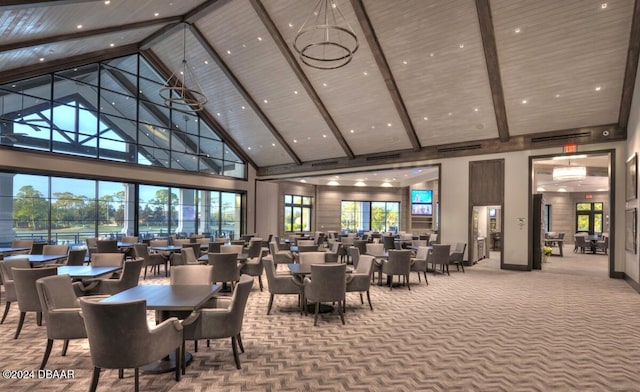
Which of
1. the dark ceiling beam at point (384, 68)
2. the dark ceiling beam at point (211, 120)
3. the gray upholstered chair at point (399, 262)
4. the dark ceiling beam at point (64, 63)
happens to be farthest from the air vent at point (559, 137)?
the dark ceiling beam at point (64, 63)

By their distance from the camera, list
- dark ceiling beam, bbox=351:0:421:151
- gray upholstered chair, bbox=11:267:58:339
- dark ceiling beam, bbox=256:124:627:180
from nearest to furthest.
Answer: gray upholstered chair, bbox=11:267:58:339 < dark ceiling beam, bbox=351:0:421:151 < dark ceiling beam, bbox=256:124:627:180

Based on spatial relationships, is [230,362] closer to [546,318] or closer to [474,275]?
[546,318]

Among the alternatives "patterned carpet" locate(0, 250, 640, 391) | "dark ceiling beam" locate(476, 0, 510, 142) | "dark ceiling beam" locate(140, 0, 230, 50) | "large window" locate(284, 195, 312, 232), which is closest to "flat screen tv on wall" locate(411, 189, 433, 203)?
"large window" locate(284, 195, 312, 232)

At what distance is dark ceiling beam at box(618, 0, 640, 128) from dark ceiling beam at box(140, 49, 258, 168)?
541 inches

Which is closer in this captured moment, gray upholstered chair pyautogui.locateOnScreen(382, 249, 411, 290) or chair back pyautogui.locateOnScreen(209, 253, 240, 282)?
chair back pyautogui.locateOnScreen(209, 253, 240, 282)

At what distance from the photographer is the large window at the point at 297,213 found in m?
21.8

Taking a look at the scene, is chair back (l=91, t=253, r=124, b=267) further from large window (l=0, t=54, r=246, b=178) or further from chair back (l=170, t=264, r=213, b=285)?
large window (l=0, t=54, r=246, b=178)

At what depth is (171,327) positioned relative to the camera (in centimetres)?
330

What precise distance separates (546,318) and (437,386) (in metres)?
3.41

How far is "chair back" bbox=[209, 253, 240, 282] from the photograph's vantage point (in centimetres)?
719

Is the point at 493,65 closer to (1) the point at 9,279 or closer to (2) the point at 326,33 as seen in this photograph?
(2) the point at 326,33

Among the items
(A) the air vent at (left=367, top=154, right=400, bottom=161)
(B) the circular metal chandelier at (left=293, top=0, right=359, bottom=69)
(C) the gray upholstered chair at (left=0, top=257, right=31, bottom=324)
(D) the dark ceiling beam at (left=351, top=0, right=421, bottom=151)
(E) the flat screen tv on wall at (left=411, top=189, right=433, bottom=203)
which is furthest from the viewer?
(E) the flat screen tv on wall at (left=411, top=189, right=433, bottom=203)

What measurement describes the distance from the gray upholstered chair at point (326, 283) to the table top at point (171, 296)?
157 cm

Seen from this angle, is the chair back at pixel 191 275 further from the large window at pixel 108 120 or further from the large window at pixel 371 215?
the large window at pixel 371 215
